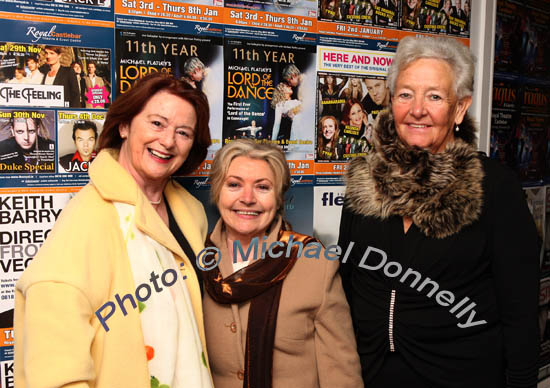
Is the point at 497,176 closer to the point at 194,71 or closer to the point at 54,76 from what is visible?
the point at 194,71

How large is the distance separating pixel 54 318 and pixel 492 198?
127 centimetres

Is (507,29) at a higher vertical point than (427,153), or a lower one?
higher

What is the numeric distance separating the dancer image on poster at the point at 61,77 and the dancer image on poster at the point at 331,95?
1.02m

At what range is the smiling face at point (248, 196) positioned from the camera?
61.8 inches

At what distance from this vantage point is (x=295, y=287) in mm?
1554

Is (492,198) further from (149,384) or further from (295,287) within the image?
(149,384)

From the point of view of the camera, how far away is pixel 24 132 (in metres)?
1.65

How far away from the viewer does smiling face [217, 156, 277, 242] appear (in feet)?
5.15

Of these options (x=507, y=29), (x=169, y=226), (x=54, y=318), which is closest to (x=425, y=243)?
(x=169, y=226)

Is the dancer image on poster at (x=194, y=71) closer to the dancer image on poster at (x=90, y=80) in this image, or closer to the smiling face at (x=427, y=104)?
the dancer image on poster at (x=90, y=80)

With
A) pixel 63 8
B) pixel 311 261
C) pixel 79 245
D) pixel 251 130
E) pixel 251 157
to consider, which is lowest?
pixel 311 261

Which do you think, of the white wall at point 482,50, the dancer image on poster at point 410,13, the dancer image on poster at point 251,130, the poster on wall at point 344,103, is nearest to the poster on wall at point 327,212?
the poster on wall at point 344,103

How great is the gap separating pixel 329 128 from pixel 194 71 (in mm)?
664

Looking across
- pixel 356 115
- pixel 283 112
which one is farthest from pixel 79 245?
pixel 356 115
